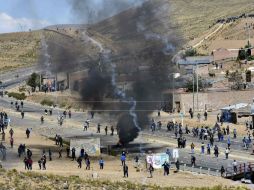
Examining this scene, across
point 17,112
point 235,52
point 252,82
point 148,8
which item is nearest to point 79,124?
point 17,112

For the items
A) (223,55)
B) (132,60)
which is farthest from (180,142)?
(223,55)

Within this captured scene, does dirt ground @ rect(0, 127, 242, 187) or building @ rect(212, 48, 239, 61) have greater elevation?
building @ rect(212, 48, 239, 61)

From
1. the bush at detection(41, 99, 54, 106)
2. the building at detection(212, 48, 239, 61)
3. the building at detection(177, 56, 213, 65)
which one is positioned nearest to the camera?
the bush at detection(41, 99, 54, 106)

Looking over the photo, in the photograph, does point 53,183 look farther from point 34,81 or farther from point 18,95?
point 34,81

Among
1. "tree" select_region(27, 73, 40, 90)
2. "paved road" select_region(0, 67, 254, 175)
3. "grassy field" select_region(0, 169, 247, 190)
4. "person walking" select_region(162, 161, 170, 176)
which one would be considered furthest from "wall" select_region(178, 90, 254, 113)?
"grassy field" select_region(0, 169, 247, 190)

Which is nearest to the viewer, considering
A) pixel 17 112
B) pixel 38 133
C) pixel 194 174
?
pixel 194 174

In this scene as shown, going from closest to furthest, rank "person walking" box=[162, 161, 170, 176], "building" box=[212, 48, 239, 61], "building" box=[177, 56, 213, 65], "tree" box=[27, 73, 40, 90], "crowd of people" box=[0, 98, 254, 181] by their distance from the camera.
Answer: "person walking" box=[162, 161, 170, 176]
"crowd of people" box=[0, 98, 254, 181]
"building" box=[177, 56, 213, 65]
"tree" box=[27, 73, 40, 90]
"building" box=[212, 48, 239, 61]

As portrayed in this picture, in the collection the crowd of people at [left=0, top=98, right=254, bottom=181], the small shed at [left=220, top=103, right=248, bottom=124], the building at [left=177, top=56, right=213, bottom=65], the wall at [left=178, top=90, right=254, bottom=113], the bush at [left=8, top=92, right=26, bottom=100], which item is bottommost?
the crowd of people at [left=0, top=98, right=254, bottom=181]

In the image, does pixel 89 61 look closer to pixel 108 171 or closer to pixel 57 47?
pixel 57 47

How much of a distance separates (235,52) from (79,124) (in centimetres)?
5896

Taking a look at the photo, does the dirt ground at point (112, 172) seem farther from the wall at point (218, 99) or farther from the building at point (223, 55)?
the building at point (223, 55)

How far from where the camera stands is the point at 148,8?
6538cm

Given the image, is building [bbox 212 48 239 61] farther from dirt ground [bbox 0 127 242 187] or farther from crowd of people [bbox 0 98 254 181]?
dirt ground [bbox 0 127 242 187]

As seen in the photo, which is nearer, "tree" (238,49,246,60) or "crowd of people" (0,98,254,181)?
"crowd of people" (0,98,254,181)
